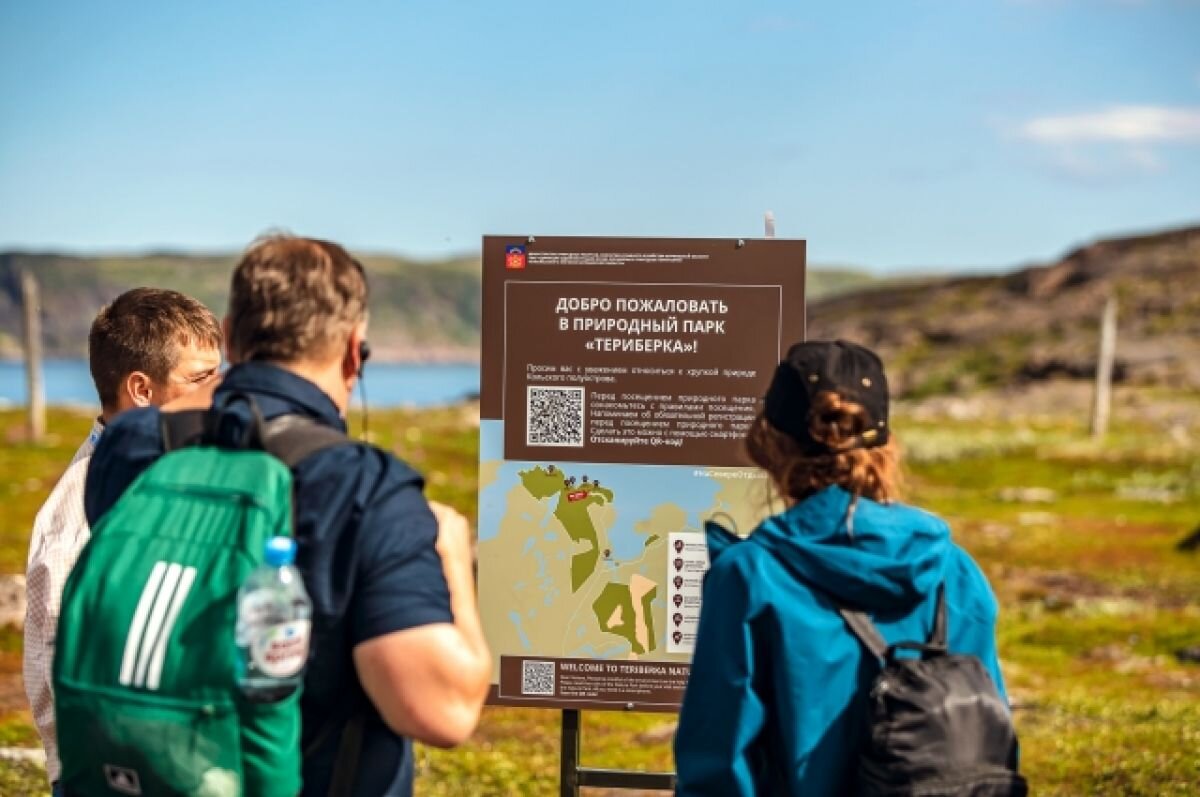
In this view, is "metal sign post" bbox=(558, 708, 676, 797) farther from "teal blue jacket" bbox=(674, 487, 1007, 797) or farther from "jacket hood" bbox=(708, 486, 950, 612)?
"jacket hood" bbox=(708, 486, 950, 612)

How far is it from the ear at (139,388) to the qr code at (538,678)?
7.51 ft

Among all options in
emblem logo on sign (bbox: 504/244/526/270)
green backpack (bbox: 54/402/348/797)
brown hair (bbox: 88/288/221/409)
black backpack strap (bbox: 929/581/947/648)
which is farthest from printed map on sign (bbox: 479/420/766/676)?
green backpack (bbox: 54/402/348/797)

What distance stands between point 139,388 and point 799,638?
8.59 ft

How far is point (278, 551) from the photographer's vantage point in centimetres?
325

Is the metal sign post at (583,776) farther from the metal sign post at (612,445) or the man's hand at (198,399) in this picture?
the man's hand at (198,399)

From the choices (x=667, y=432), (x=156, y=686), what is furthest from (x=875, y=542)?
(x=667, y=432)

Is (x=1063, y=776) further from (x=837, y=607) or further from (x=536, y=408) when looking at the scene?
(x=837, y=607)

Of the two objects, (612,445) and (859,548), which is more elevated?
(612,445)

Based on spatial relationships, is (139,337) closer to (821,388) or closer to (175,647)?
(175,647)

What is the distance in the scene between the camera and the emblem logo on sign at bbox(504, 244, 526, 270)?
6492mm

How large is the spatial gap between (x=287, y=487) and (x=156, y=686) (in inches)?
20.9

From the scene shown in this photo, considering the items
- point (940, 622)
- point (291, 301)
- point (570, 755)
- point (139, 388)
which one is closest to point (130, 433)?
point (291, 301)

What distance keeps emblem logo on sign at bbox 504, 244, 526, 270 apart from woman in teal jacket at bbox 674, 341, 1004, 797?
2729mm

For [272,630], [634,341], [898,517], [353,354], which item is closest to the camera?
[272,630]
